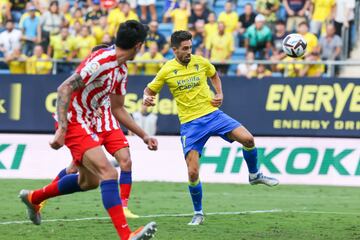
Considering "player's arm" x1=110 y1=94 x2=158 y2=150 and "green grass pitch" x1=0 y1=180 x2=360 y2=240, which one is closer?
"player's arm" x1=110 y1=94 x2=158 y2=150

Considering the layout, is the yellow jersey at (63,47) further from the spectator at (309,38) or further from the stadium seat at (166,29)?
the spectator at (309,38)

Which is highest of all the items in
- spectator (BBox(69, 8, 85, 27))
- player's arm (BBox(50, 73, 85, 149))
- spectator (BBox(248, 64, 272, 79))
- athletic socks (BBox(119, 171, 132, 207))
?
player's arm (BBox(50, 73, 85, 149))

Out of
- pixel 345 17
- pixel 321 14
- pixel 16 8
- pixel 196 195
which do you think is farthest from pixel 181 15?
pixel 196 195

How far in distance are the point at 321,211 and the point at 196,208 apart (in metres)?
2.49

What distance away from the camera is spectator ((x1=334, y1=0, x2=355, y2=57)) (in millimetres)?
20844

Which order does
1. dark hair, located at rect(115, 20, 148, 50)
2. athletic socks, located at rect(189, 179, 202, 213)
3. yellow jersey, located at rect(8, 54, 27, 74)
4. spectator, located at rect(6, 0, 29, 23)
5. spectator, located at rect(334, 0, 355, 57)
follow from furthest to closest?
1. spectator, located at rect(6, 0, 29, 23)
2. yellow jersey, located at rect(8, 54, 27, 74)
3. spectator, located at rect(334, 0, 355, 57)
4. athletic socks, located at rect(189, 179, 202, 213)
5. dark hair, located at rect(115, 20, 148, 50)

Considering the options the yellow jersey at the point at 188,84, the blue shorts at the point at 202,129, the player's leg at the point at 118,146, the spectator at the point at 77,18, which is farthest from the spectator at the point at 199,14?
the player's leg at the point at 118,146

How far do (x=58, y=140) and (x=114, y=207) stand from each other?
2.78 ft

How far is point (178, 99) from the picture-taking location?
513 inches

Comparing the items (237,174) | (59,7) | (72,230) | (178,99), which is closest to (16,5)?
(59,7)

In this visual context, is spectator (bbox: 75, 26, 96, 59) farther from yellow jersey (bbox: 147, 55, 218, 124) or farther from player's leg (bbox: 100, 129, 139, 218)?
player's leg (bbox: 100, 129, 139, 218)

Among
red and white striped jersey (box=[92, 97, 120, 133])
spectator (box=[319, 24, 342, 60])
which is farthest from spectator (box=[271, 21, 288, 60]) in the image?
red and white striped jersey (box=[92, 97, 120, 133])

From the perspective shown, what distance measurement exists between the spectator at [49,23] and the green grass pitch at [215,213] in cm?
435

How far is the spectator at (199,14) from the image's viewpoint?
2209 centimetres
